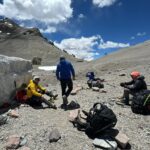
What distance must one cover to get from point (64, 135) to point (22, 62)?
20.5 ft

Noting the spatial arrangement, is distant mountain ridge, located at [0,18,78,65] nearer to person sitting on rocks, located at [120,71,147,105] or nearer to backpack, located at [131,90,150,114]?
person sitting on rocks, located at [120,71,147,105]

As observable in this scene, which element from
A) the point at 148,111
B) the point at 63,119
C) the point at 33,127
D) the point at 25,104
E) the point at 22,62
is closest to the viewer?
the point at 33,127

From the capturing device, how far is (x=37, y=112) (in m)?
11.3

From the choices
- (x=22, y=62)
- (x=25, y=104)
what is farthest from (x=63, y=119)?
(x=22, y=62)

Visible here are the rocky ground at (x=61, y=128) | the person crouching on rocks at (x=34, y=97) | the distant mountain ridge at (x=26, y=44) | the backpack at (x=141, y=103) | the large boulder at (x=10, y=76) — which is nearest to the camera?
the rocky ground at (x=61, y=128)

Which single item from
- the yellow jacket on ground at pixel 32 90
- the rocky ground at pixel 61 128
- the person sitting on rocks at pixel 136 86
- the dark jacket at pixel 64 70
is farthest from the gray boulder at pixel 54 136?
the person sitting on rocks at pixel 136 86

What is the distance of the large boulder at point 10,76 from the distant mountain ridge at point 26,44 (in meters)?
61.0

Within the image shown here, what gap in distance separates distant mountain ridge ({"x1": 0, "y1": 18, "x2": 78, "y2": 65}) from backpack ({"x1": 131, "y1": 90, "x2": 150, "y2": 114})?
6441 cm

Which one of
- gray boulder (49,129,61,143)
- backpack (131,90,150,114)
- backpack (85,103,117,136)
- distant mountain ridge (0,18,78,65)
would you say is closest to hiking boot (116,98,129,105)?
backpack (131,90,150,114)

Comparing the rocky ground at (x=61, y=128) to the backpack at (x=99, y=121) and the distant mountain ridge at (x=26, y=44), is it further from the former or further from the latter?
the distant mountain ridge at (x=26, y=44)

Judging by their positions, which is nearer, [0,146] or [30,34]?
[0,146]

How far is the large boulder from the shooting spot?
40.5 feet

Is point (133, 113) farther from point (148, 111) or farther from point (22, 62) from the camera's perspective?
point (22, 62)

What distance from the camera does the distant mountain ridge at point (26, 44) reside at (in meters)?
83.6
